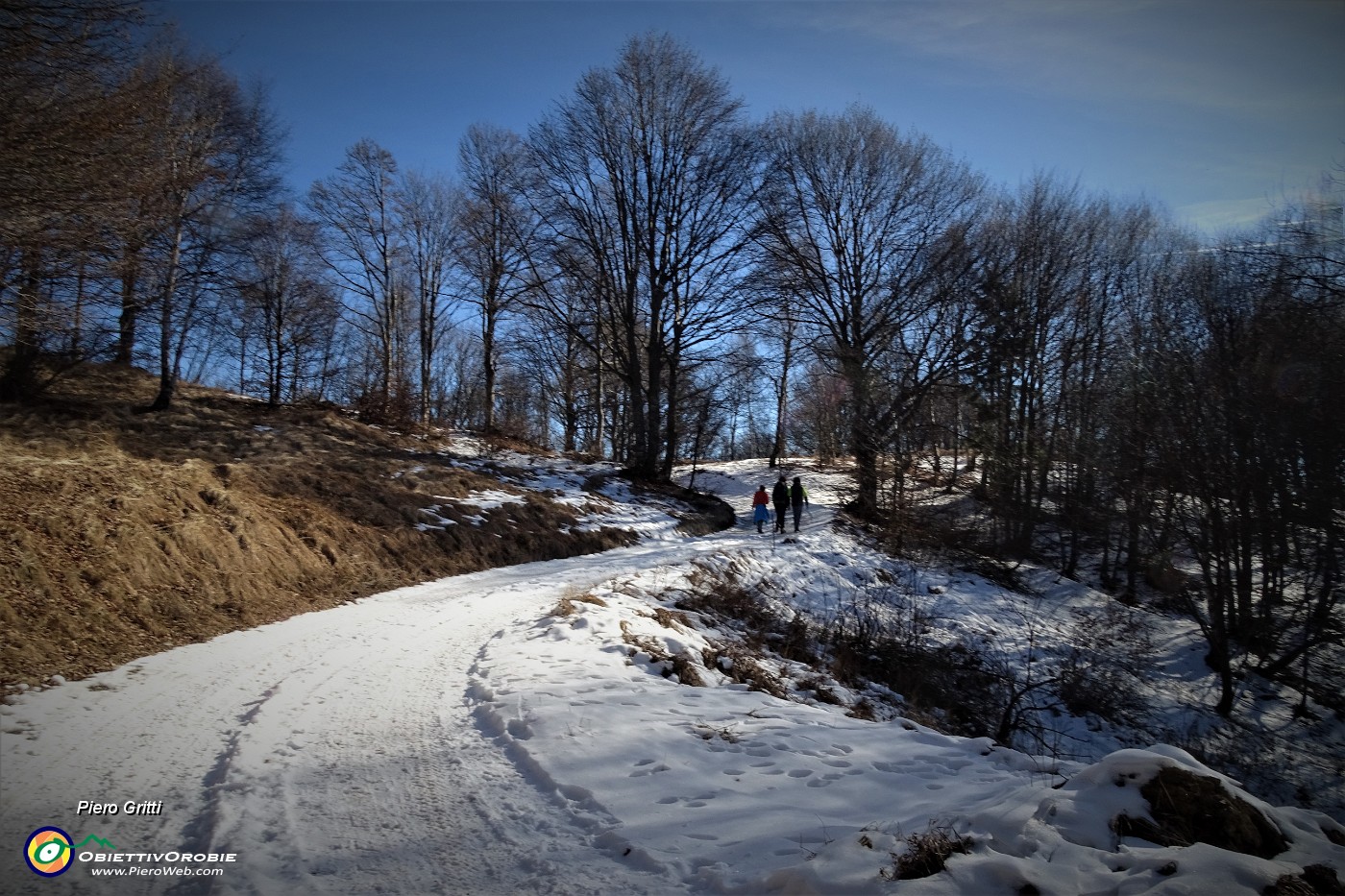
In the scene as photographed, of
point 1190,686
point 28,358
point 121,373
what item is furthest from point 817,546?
point 121,373

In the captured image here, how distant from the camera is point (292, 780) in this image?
4363 mm

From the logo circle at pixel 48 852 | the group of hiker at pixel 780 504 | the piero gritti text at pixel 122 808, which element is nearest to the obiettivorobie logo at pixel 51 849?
the logo circle at pixel 48 852

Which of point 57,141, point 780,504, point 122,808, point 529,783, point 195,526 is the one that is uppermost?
point 57,141

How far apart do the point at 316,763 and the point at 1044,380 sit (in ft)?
91.1

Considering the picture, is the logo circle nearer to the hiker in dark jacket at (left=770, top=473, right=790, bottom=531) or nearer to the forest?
the forest

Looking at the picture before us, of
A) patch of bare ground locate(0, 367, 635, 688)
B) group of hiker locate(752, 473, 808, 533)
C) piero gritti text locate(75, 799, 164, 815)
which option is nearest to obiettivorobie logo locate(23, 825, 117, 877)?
piero gritti text locate(75, 799, 164, 815)

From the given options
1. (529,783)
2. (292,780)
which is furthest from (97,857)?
(529,783)

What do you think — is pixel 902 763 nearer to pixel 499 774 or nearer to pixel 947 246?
pixel 499 774

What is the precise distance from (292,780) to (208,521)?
274 inches

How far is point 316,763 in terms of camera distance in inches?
182

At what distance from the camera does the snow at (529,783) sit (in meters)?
3.37

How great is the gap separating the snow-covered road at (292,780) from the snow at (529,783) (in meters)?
0.02

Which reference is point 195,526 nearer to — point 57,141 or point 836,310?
point 57,141

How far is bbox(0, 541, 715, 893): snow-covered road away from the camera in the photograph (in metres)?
3.43
